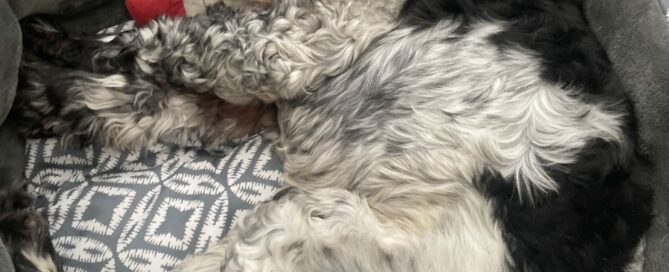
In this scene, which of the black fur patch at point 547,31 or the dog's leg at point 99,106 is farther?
the dog's leg at point 99,106

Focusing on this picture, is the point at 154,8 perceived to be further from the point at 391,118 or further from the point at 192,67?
the point at 391,118

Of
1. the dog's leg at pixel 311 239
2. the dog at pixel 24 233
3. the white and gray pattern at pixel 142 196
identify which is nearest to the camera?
the dog's leg at pixel 311 239

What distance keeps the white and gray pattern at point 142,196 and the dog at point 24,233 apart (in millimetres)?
91

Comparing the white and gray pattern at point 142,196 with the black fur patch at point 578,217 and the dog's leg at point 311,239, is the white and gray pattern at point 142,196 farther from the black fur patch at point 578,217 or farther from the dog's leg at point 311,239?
the black fur patch at point 578,217

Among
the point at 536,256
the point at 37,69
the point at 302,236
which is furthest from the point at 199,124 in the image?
the point at 536,256

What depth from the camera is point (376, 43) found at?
1.93m

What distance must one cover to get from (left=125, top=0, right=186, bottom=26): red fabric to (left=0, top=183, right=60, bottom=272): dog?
66cm

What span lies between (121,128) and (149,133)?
3.1 inches

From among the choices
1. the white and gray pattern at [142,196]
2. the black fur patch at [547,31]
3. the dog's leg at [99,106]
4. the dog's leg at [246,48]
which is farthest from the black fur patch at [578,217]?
the dog's leg at [99,106]

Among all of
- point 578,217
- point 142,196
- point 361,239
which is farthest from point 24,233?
point 578,217

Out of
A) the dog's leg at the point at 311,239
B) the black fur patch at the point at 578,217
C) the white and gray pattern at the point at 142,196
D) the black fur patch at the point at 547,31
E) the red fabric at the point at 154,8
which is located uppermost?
the black fur patch at the point at 547,31

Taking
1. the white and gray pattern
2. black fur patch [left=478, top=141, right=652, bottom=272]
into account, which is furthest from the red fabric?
black fur patch [left=478, top=141, right=652, bottom=272]

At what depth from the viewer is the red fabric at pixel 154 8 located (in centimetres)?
221

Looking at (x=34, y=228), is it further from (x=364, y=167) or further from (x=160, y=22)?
(x=364, y=167)
